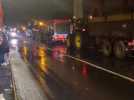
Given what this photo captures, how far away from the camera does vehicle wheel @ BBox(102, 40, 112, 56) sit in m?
21.6

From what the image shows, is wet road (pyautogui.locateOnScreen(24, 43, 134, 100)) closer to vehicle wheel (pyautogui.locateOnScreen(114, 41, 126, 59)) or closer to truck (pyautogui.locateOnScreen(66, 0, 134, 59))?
vehicle wheel (pyautogui.locateOnScreen(114, 41, 126, 59))

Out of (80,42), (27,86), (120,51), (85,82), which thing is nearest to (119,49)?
(120,51)

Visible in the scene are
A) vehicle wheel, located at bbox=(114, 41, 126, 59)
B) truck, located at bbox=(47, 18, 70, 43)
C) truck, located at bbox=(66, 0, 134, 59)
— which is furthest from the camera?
truck, located at bbox=(47, 18, 70, 43)

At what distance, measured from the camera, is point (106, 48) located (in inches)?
868

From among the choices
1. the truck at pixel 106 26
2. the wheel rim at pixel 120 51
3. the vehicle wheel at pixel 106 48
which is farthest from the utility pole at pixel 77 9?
the wheel rim at pixel 120 51

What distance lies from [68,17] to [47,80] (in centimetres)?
2013

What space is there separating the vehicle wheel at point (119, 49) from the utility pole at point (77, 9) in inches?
271

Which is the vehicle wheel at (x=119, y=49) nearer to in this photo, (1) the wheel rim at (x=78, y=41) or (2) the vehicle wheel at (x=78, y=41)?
(2) the vehicle wheel at (x=78, y=41)

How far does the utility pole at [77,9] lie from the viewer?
27.2 meters

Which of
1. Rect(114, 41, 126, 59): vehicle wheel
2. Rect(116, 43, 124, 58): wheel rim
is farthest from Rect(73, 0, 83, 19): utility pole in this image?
Rect(116, 43, 124, 58): wheel rim

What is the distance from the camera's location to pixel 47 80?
500 inches

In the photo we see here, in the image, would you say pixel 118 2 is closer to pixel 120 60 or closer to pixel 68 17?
pixel 120 60

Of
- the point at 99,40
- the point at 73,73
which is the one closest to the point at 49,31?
the point at 99,40

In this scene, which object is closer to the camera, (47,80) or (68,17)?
(47,80)
